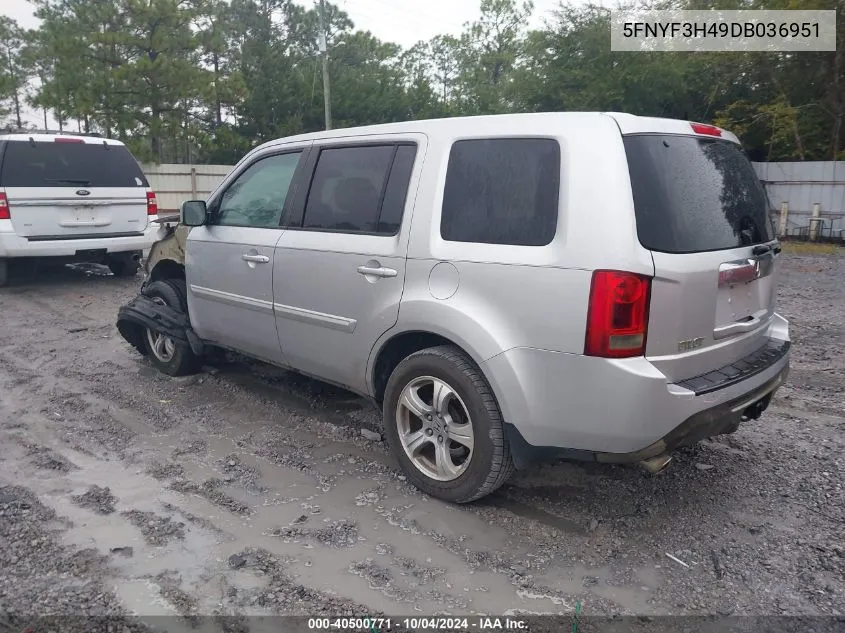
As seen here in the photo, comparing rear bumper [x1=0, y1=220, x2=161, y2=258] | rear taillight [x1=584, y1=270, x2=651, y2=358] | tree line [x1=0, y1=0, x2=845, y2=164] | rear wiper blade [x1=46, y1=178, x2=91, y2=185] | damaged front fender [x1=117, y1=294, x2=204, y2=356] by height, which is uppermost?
tree line [x1=0, y1=0, x2=845, y2=164]

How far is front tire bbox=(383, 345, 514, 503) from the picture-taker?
3238 mm

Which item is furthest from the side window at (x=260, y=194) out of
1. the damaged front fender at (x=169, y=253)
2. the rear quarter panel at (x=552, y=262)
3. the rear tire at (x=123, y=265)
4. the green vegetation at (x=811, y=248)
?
the green vegetation at (x=811, y=248)

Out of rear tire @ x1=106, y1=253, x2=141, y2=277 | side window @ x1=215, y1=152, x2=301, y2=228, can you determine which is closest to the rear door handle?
side window @ x1=215, y1=152, x2=301, y2=228

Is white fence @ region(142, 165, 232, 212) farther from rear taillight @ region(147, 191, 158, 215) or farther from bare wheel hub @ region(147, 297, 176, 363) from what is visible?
bare wheel hub @ region(147, 297, 176, 363)

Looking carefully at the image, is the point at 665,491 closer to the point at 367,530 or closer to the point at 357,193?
the point at 367,530

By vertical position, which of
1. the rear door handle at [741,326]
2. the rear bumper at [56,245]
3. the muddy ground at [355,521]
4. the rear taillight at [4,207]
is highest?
the rear taillight at [4,207]

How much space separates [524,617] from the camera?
2.66 m

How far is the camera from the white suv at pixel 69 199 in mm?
8469

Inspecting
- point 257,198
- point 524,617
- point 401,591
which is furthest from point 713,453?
point 257,198

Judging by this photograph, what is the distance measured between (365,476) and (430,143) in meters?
1.86

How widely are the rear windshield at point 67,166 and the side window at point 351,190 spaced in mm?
6052

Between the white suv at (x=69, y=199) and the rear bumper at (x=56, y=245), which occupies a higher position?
the white suv at (x=69, y=199)

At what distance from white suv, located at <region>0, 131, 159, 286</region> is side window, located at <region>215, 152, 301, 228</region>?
4934 mm

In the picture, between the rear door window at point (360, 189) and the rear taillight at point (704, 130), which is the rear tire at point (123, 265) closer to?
the rear door window at point (360, 189)
